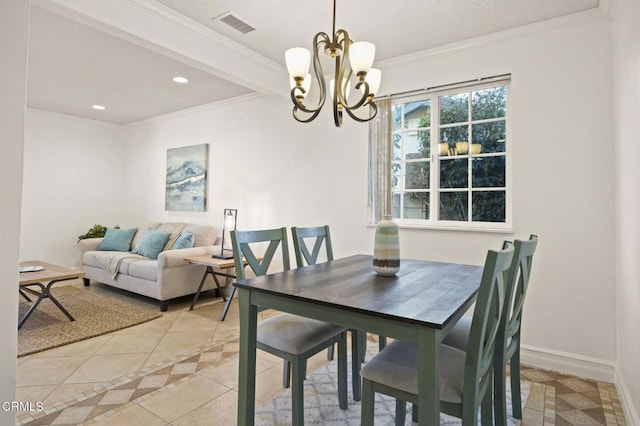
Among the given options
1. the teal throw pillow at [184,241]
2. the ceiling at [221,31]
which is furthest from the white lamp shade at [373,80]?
the teal throw pillow at [184,241]

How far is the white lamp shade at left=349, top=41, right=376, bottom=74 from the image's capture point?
1868mm

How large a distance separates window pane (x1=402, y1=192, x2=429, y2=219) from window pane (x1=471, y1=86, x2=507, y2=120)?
809 mm

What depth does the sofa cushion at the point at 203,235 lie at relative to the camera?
4.50 m

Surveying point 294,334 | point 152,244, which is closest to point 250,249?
point 294,334

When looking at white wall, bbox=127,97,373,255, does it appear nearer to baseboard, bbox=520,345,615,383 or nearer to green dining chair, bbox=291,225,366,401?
green dining chair, bbox=291,225,366,401

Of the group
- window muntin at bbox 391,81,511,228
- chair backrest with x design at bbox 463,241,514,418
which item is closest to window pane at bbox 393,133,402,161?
window muntin at bbox 391,81,511,228

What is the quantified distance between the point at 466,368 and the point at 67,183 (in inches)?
257

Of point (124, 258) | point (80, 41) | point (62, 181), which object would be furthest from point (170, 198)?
point (80, 41)

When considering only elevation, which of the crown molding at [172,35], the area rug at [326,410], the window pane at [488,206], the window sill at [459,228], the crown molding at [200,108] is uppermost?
the crown molding at [200,108]

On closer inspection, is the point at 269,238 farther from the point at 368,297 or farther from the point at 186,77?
the point at 186,77

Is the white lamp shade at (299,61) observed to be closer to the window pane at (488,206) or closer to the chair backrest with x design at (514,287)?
the chair backrest with x design at (514,287)

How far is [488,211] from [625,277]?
1.03 m

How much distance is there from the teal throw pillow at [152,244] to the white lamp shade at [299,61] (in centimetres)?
341

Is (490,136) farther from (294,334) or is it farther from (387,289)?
(294,334)
